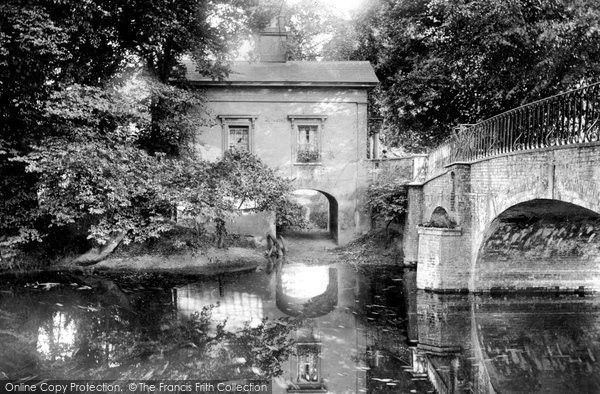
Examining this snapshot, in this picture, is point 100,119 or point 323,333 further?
point 100,119

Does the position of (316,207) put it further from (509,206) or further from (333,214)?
(509,206)

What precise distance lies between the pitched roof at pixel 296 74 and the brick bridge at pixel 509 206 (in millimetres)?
7282

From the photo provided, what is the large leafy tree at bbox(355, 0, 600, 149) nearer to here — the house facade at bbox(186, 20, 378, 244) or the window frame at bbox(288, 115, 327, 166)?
the house facade at bbox(186, 20, 378, 244)

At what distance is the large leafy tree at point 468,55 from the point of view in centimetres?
1596

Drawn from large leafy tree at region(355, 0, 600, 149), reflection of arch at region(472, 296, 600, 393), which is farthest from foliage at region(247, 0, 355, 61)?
reflection of arch at region(472, 296, 600, 393)

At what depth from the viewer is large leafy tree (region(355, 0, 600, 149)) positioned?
1596cm

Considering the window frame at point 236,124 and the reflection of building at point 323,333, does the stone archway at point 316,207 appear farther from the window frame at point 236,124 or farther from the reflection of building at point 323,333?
the reflection of building at point 323,333

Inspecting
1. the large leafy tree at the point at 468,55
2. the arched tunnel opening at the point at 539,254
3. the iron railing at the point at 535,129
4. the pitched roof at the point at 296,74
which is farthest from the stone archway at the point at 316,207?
the arched tunnel opening at the point at 539,254

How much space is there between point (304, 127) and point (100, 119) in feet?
28.5

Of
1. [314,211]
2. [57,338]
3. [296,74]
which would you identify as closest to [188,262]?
[57,338]

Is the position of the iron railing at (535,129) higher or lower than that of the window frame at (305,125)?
lower

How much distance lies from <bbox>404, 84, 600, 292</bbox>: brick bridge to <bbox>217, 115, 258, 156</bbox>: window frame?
8.92 metres

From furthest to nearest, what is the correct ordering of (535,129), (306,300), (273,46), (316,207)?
(316,207), (273,46), (306,300), (535,129)

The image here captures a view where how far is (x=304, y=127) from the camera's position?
2262 cm
